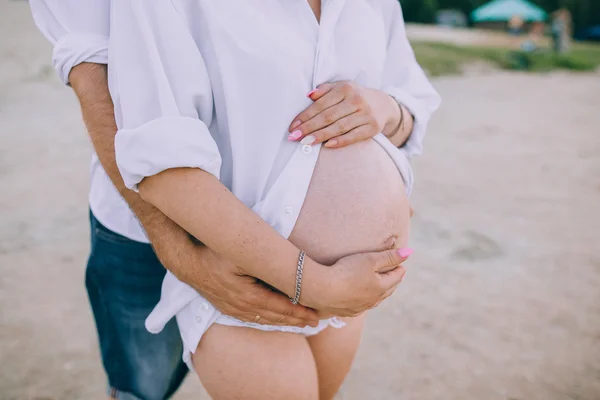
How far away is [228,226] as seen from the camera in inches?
41.7

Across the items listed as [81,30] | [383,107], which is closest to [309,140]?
[383,107]

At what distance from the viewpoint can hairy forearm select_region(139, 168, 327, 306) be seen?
1056 millimetres

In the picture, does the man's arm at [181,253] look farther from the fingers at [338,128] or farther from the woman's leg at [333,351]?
the fingers at [338,128]

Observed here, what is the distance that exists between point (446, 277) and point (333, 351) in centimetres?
216

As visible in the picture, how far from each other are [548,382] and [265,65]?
7.16 ft

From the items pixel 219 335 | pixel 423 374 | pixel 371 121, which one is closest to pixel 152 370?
pixel 219 335

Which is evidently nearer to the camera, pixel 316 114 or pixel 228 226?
pixel 228 226

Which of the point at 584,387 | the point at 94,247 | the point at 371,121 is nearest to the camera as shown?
the point at 371,121

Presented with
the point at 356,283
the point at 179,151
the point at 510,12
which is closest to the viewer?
the point at 179,151

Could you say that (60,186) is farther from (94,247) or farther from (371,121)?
(371,121)

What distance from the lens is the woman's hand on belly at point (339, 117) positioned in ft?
3.89

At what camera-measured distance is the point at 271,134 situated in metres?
1.17

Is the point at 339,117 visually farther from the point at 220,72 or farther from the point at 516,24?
the point at 516,24

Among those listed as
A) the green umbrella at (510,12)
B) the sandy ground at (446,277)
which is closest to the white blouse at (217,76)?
the sandy ground at (446,277)
